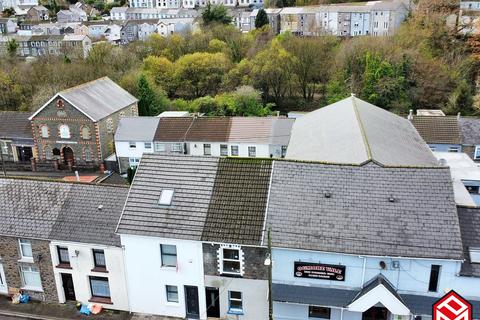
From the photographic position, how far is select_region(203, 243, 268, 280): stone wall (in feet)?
57.5

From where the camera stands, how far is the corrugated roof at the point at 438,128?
119ft

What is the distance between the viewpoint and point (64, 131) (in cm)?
4212

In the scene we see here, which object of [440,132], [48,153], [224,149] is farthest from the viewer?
[48,153]

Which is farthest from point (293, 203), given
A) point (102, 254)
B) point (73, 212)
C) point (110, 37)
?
point (110, 37)

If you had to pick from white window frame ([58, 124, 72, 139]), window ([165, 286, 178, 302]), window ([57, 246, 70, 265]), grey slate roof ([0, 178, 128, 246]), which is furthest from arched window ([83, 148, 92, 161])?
window ([165, 286, 178, 302])

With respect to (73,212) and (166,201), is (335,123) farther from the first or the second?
(73,212)

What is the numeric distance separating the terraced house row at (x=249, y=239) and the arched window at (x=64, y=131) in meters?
21.6

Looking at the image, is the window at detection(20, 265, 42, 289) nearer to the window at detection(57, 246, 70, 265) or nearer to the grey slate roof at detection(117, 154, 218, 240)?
the window at detection(57, 246, 70, 265)

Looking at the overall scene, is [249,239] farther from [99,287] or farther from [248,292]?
[99,287]

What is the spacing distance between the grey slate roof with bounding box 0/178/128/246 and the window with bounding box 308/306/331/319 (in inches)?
323

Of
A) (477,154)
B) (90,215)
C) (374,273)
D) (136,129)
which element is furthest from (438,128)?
(90,215)

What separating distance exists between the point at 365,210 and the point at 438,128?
23128 mm

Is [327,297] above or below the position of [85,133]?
below

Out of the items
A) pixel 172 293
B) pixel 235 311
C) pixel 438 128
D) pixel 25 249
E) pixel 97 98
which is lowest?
pixel 235 311
